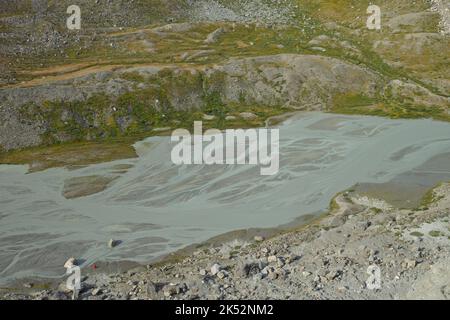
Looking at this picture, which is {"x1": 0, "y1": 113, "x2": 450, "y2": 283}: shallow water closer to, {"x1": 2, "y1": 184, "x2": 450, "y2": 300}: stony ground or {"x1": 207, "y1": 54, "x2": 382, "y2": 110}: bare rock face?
{"x1": 2, "y1": 184, "x2": 450, "y2": 300}: stony ground

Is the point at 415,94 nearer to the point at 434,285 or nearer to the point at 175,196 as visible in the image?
the point at 175,196

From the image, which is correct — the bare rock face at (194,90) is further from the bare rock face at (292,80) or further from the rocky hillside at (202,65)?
the rocky hillside at (202,65)

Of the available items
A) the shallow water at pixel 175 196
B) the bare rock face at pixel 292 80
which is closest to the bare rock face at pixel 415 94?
the bare rock face at pixel 292 80

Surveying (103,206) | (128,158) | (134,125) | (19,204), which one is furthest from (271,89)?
(19,204)

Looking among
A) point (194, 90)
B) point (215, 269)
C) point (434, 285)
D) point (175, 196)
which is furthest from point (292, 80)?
point (434, 285)

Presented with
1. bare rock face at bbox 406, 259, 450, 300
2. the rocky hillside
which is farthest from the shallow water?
bare rock face at bbox 406, 259, 450, 300
